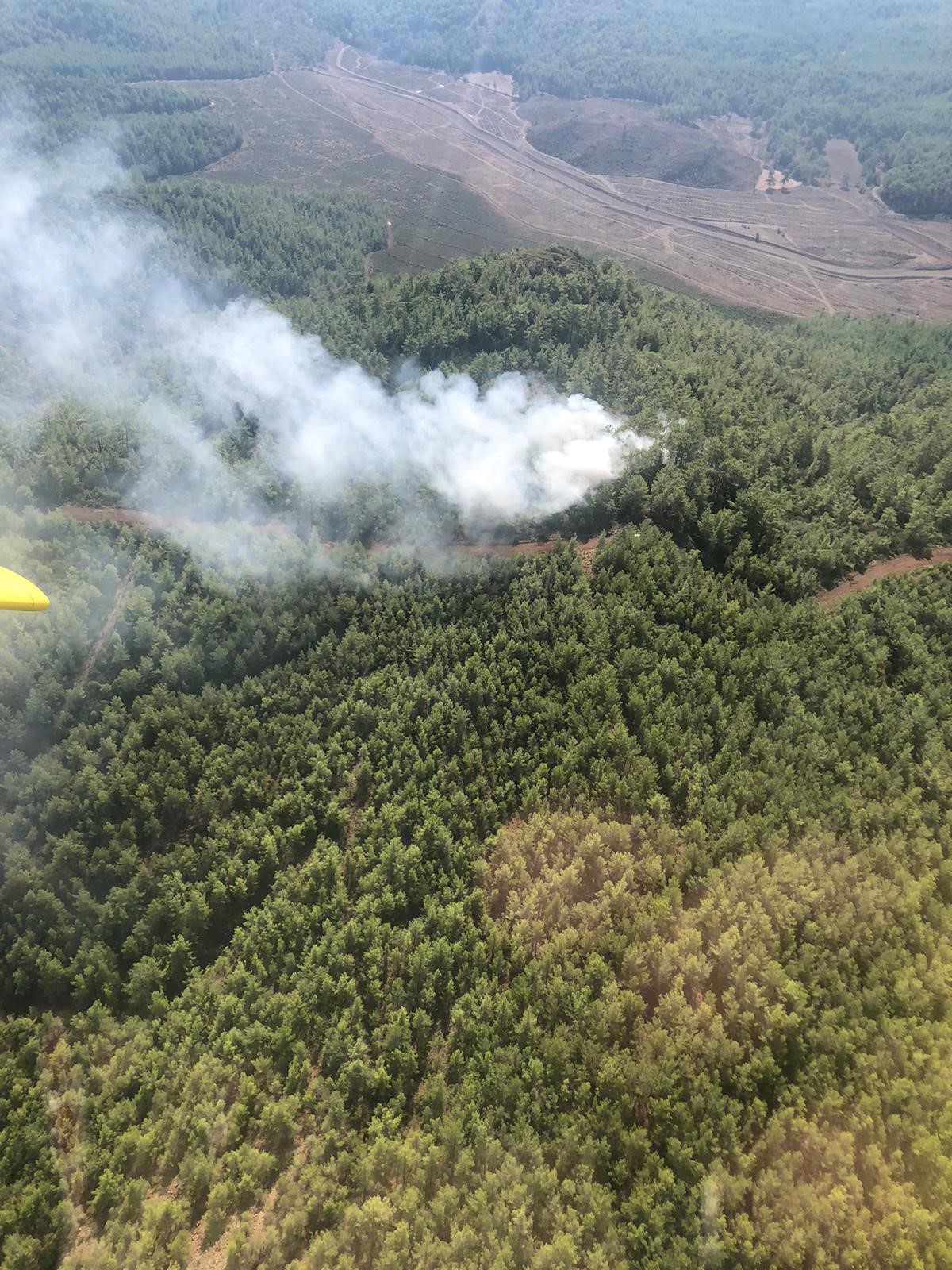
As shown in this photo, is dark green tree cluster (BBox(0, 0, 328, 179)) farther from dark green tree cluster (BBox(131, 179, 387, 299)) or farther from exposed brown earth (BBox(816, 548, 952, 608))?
exposed brown earth (BBox(816, 548, 952, 608))

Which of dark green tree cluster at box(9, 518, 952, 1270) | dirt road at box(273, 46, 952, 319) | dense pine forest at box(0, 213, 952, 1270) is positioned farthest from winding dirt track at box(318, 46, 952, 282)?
dark green tree cluster at box(9, 518, 952, 1270)

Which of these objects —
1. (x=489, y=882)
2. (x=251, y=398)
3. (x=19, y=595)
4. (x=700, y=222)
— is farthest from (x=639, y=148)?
(x=489, y=882)

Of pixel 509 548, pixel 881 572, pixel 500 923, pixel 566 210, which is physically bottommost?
pixel 500 923

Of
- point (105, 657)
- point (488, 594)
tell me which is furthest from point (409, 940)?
point (105, 657)

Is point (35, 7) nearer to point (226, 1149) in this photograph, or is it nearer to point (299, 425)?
point (299, 425)

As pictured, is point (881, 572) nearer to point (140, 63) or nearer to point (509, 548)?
point (509, 548)

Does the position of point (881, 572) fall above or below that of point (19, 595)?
above
